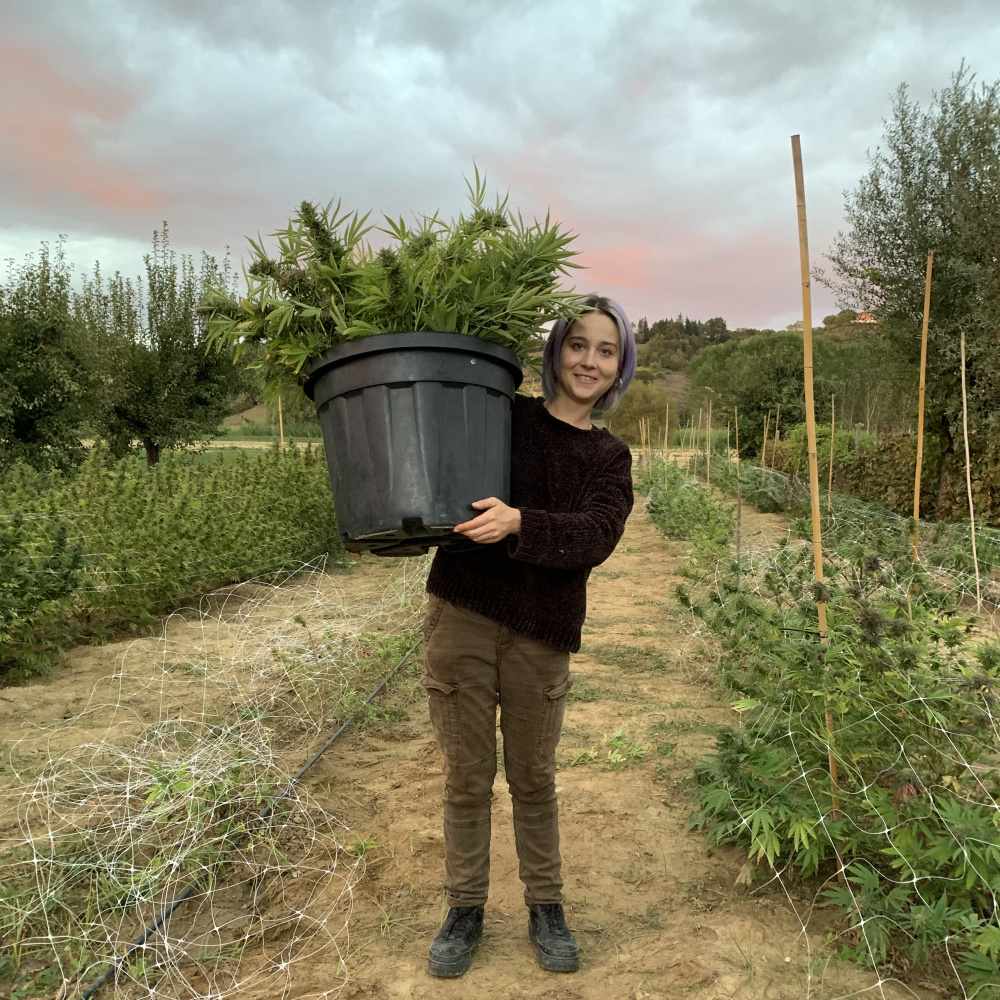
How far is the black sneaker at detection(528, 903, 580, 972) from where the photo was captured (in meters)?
1.93

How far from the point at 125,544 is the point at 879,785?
426 cm

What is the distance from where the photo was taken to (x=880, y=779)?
6.91 ft

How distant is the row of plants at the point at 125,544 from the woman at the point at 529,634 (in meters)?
2.73

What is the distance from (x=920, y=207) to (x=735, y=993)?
904 centimetres

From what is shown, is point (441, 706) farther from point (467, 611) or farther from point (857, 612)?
point (857, 612)

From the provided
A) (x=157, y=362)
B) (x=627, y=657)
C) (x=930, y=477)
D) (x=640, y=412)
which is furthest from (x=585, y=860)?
(x=640, y=412)

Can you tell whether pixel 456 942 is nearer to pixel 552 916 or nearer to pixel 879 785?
pixel 552 916

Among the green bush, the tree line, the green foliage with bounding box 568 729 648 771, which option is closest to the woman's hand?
the green foliage with bounding box 568 729 648 771

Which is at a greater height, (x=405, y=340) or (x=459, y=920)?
(x=405, y=340)

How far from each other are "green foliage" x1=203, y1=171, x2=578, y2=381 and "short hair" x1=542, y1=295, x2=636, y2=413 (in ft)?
0.59

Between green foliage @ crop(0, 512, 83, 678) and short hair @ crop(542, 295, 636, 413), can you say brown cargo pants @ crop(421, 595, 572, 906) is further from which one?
green foliage @ crop(0, 512, 83, 678)

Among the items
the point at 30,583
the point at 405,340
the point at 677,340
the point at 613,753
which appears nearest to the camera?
the point at 405,340

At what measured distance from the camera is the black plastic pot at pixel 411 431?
61.9 inches

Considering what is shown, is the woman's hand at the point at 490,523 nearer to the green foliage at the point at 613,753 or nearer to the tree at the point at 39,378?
the green foliage at the point at 613,753
